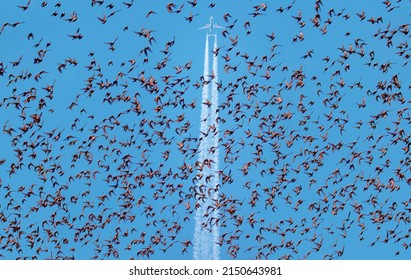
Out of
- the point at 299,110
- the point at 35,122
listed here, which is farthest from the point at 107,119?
the point at 299,110

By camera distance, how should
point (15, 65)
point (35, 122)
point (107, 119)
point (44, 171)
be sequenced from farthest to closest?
point (44, 171) < point (107, 119) < point (35, 122) < point (15, 65)

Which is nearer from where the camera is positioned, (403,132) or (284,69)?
(284,69)

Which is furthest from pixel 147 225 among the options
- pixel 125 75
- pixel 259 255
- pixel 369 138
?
pixel 369 138

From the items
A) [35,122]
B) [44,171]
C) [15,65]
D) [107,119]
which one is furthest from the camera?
[44,171]

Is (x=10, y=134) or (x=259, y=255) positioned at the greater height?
(x=10, y=134)

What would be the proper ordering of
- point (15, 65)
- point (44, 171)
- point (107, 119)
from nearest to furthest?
point (15, 65)
point (107, 119)
point (44, 171)

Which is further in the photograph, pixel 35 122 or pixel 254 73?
pixel 35 122

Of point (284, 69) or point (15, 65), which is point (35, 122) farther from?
point (284, 69)

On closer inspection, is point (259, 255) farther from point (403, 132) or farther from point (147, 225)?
point (403, 132)

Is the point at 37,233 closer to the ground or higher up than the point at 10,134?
closer to the ground
